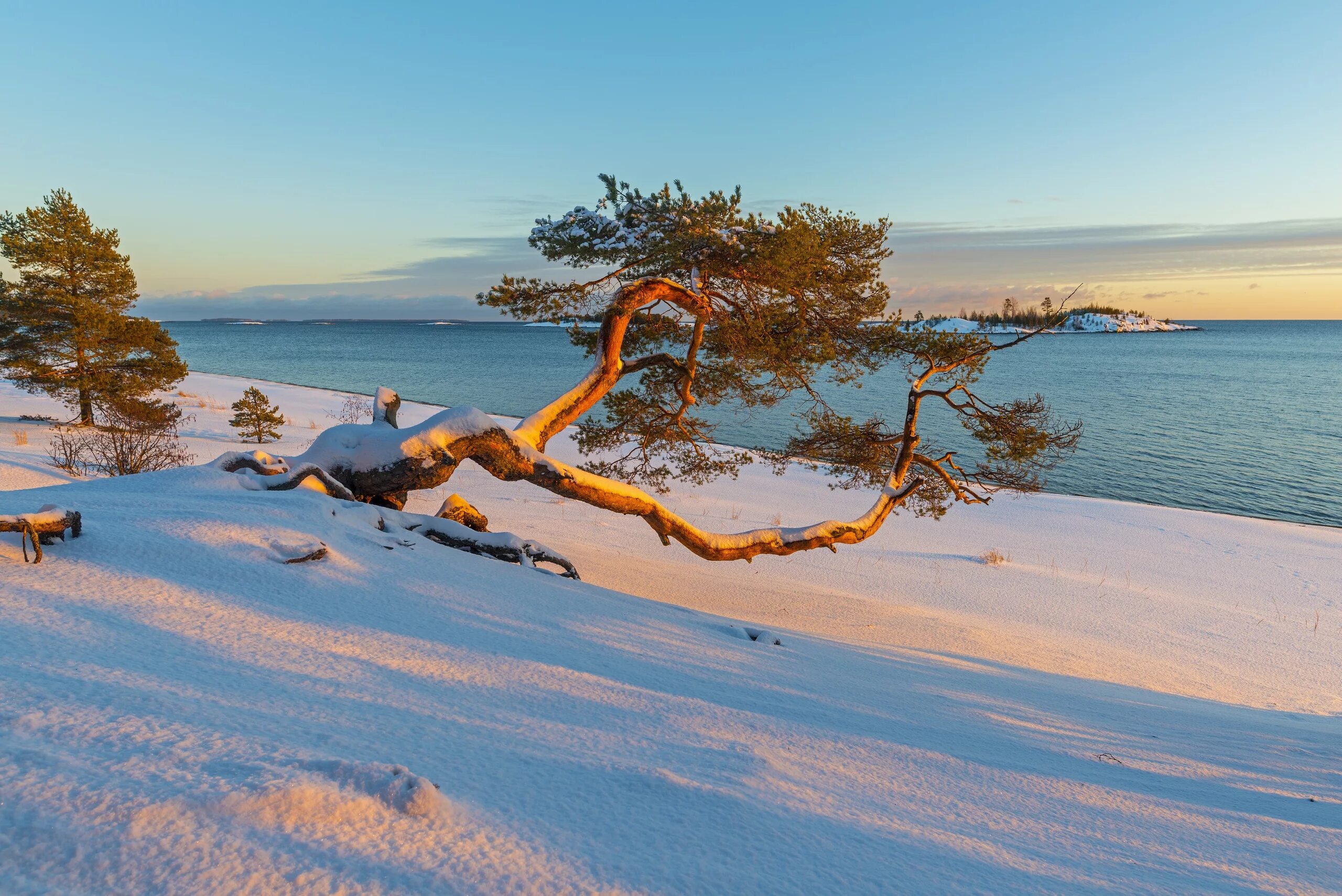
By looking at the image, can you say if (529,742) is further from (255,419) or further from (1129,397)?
(1129,397)

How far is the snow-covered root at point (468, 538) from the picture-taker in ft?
22.2

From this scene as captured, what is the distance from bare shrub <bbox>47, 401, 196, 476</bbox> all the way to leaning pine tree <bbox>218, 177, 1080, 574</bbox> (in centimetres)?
548

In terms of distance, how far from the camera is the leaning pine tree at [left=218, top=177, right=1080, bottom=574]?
292 inches

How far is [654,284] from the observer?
8.40 metres

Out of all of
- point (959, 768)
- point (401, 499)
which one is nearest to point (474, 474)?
point (401, 499)

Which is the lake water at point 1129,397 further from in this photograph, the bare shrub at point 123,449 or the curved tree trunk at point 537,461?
the curved tree trunk at point 537,461

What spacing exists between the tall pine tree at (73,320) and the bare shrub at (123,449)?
1.05 meters

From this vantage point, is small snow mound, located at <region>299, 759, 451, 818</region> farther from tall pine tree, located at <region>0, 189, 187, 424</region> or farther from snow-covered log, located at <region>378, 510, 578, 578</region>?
tall pine tree, located at <region>0, 189, 187, 424</region>

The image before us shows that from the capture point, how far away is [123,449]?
12.3m

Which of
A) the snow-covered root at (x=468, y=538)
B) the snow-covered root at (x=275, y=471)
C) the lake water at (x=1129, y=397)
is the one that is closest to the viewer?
the snow-covered root at (x=275, y=471)

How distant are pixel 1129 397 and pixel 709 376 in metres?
46.6

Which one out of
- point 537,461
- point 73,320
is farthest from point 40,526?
point 73,320

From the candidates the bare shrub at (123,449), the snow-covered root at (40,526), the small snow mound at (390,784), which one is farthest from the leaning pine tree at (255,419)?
the small snow mound at (390,784)

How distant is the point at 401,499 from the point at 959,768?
6.92 metres
